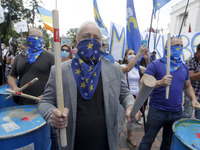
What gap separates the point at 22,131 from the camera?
4.61 feet

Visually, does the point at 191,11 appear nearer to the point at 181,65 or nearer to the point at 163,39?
the point at 163,39

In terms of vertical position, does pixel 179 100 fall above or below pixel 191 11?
below

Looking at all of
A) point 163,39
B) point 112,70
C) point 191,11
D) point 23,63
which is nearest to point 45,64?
point 23,63

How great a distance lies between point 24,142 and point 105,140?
83 cm

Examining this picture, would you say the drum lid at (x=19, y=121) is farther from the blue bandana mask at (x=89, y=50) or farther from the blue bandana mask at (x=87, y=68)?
the blue bandana mask at (x=89, y=50)

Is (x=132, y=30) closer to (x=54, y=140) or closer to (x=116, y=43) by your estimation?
(x=116, y=43)

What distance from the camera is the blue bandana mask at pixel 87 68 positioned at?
3.80ft

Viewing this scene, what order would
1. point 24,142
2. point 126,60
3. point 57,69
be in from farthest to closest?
1. point 126,60
2. point 24,142
3. point 57,69

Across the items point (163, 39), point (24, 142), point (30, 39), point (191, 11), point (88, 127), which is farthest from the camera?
point (191, 11)

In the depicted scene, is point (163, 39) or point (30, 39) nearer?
point (30, 39)

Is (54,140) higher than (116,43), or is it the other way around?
(116,43)

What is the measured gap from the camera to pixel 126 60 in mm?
3170

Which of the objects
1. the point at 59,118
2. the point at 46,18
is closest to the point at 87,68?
the point at 59,118

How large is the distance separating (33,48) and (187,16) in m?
30.1
